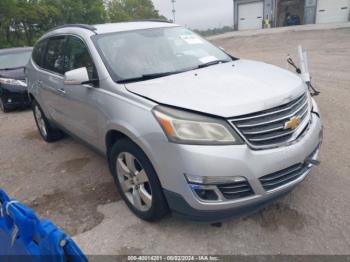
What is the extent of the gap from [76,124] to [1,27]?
719 inches

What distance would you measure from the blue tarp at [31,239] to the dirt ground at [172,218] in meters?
0.98

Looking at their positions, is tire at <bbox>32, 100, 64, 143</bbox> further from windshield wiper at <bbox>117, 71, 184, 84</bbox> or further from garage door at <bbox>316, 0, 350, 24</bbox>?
garage door at <bbox>316, 0, 350, 24</bbox>

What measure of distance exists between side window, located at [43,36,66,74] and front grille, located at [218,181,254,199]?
2.71m

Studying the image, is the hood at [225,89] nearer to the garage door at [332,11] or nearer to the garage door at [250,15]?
the garage door at [332,11]

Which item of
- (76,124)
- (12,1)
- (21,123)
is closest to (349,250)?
(76,124)

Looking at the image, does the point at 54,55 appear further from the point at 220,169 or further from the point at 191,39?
the point at 220,169

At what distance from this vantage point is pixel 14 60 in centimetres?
807

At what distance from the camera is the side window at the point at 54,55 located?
394 cm

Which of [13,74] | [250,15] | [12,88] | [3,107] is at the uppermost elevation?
[13,74]

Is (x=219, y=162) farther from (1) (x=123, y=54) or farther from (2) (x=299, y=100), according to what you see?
(1) (x=123, y=54)

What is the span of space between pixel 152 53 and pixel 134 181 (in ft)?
4.55

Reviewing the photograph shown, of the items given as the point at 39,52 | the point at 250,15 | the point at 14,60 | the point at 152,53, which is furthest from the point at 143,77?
the point at 250,15

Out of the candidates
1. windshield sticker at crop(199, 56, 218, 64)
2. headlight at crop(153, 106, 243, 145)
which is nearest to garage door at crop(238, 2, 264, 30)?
windshield sticker at crop(199, 56, 218, 64)

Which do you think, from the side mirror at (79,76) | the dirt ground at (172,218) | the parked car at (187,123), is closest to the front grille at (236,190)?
the parked car at (187,123)
